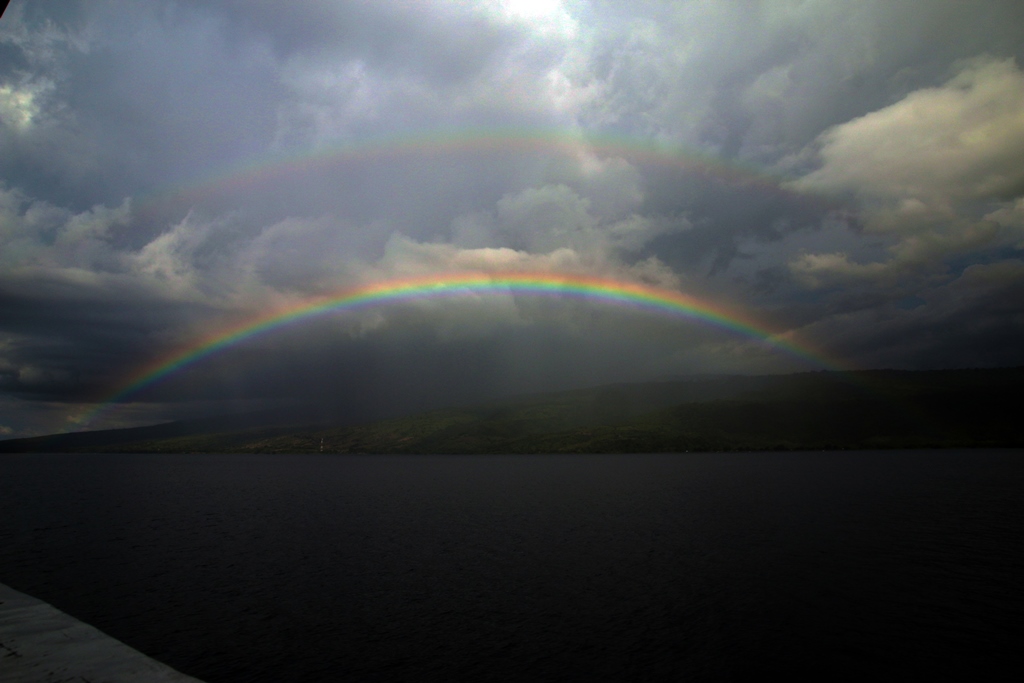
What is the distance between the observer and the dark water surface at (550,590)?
35.5 m

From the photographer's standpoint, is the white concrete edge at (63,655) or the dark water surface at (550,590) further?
the dark water surface at (550,590)

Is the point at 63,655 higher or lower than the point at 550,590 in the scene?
higher

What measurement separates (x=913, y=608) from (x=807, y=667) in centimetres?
1894

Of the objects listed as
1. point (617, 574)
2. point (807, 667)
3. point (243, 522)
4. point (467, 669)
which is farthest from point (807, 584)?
point (243, 522)

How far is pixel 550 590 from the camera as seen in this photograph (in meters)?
53.0

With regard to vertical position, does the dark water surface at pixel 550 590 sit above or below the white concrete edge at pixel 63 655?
below

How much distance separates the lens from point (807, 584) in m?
54.1

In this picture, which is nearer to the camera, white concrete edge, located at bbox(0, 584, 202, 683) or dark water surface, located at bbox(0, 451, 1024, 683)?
white concrete edge, located at bbox(0, 584, 202, 683)

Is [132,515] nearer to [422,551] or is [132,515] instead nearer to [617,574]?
[422,551]

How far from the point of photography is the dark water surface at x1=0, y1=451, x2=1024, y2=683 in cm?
3550

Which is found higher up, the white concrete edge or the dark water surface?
the white concrete edge

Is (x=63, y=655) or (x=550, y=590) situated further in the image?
(x=550, y=590)

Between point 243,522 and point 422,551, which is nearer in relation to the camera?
point 422,551

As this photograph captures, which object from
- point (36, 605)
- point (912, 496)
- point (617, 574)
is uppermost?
point (36, 605)
